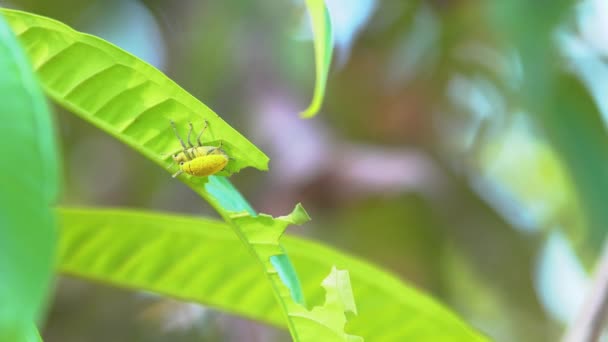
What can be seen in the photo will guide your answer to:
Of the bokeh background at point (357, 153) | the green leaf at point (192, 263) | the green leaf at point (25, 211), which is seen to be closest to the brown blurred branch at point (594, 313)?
the green leaf at point (192, 263)

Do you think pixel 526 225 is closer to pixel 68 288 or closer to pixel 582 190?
pixel 582 190

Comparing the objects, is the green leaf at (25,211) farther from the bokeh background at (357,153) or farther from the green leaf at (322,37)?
the bokeh background at (357,153)

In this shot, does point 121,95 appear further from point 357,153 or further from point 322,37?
point 357,153

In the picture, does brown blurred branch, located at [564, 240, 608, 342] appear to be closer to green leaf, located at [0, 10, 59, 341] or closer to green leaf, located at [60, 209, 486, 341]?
green leaf, located at [60, 209, 486, 341]

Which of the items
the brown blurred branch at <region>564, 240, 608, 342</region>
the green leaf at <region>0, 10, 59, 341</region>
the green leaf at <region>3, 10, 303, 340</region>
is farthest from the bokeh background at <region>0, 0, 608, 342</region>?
the green leaf at <region>0, 10, 59, 341</region>

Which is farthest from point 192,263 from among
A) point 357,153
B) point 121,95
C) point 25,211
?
point 357,153

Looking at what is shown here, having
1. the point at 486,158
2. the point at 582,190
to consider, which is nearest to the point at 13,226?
the point at 582,190

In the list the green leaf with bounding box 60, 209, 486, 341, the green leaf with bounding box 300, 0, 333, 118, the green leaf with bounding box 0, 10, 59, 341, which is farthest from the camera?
the green leaf with bounding box 60, 209, 486, 341
